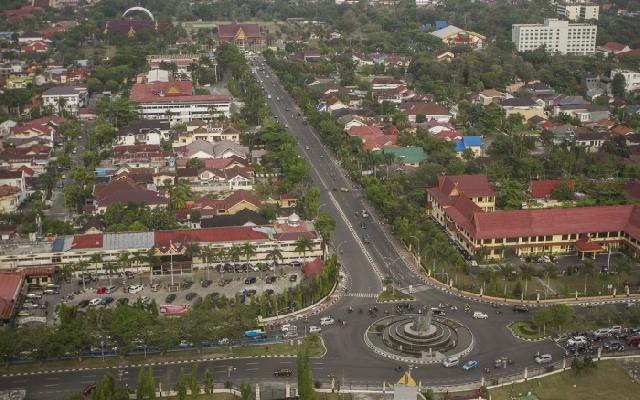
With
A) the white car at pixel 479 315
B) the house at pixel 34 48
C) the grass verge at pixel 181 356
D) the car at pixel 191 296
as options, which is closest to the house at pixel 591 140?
the white car at pixel 479 315

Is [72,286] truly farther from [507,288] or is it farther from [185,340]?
[507,288]

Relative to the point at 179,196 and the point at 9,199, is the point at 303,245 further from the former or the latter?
the point at 9,199

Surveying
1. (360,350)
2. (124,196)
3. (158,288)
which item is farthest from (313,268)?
(124,196)

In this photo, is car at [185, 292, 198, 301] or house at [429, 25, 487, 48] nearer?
car at [185, 292, 198, 301]

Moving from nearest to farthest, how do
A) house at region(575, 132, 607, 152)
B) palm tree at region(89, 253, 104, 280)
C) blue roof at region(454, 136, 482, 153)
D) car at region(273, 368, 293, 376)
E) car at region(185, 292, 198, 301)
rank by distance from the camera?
1. car at region(273, 368, 293, 376)
2. car at region(185, 292, 198, 301)
3. palm tree at region(89, 253, 104, 280)
4. blue roof at region(454, 136, 482, 153)
5. house at region(575, 132, 607, 152)

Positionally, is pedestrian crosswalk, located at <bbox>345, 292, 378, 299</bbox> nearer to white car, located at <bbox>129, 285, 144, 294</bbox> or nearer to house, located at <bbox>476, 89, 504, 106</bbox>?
white car, located at <bbox>129, 285, 144, 294</bbox>

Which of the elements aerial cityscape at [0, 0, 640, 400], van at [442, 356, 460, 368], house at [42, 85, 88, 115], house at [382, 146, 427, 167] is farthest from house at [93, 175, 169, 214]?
house at [42, 85, 88, 115]
